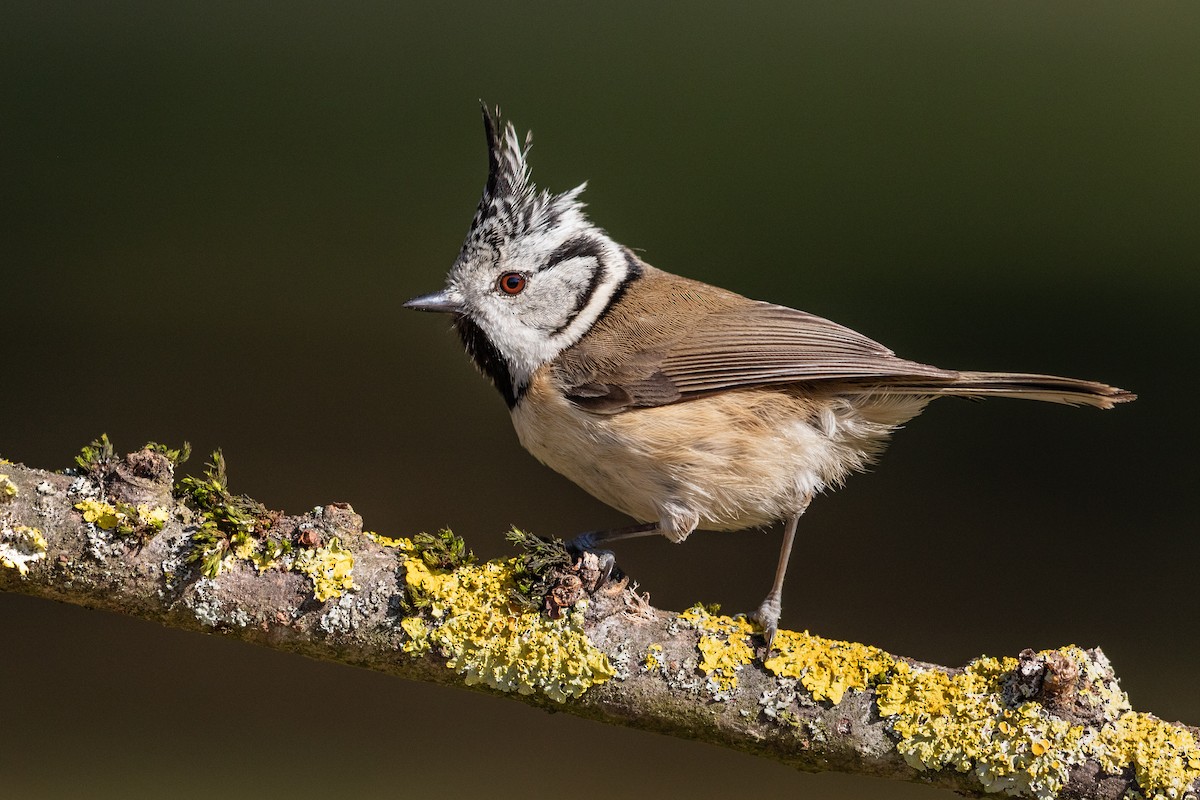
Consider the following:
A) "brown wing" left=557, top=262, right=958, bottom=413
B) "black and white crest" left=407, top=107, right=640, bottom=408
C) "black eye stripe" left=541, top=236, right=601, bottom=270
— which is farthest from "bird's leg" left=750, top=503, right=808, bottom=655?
"black eye stripe" left=541, top=236, right=601, bottom=270

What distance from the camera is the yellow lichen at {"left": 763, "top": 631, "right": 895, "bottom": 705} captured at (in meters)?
1.53

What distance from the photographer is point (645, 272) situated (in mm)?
2564

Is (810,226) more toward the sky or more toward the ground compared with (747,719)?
more toward the sky

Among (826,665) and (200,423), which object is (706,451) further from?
(200,423)

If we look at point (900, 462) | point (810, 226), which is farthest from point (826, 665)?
Result: point (900, 462)

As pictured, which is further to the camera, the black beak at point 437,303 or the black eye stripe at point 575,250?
the black eye stripe at point 575,250

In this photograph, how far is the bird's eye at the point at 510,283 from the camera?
234 cm

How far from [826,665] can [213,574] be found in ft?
2.99

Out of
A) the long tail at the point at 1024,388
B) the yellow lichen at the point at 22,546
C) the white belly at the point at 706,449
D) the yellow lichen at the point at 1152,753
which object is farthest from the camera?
the white belly at the point at 706,449

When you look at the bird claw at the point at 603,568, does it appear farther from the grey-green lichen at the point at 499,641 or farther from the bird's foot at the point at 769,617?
the bird's foot at the point at 769,617

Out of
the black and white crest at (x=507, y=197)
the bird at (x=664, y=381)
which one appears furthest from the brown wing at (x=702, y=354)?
the black and white crest at (x=507, y=197)

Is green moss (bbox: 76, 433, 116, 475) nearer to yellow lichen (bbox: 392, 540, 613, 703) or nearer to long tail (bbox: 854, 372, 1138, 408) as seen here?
yellow lichen (bbox: 392, 540, 613, 703)

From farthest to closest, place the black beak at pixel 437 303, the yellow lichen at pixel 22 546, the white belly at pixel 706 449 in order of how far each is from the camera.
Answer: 1. the black beak at pixel 437 303
2. the white belly at pixel 706 449
3. the yellow lichen at pixel 22 546

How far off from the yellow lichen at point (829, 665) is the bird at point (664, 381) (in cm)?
35
